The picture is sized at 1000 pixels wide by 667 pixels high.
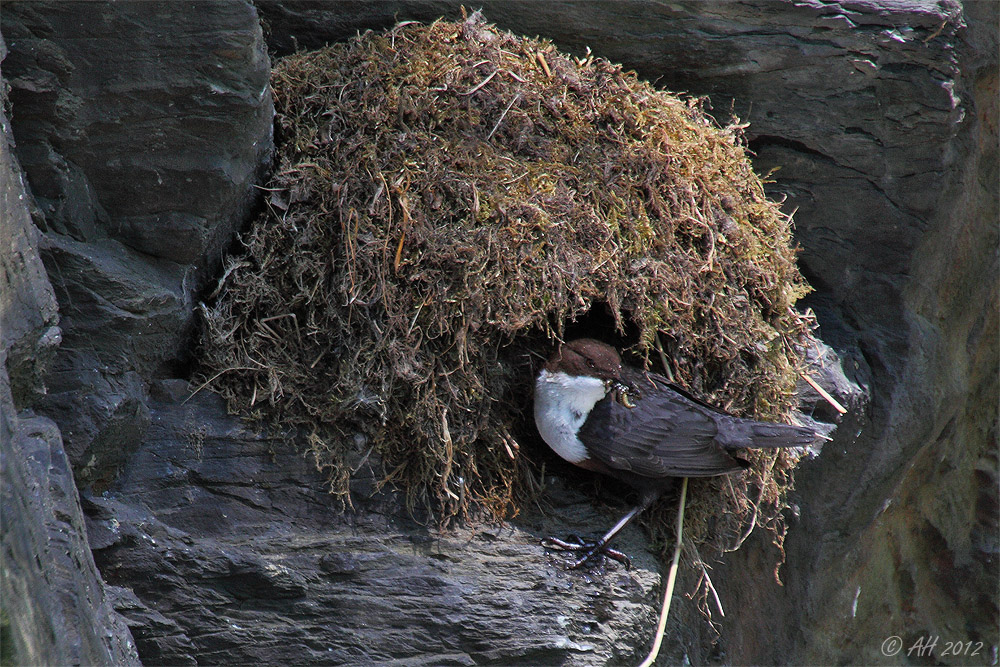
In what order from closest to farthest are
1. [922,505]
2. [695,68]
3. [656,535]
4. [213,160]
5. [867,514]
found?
[213,160] < [656,535] < [695,68] < [867,514] < [922,505]

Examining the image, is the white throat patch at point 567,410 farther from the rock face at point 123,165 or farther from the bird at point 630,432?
the rock face at point 123,165

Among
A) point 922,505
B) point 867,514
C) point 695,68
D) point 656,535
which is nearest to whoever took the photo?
point 656,535

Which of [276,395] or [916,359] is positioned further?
[916,359]

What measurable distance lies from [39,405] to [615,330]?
2.90m

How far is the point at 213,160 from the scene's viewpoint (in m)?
3.79

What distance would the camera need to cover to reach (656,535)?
431cm

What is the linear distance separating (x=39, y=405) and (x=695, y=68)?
163 inches

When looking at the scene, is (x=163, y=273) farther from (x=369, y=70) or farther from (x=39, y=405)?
(x=369, y=70)

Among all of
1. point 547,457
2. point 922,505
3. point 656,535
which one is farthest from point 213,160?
point 922,505

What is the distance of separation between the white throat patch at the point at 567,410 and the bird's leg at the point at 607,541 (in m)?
0.38

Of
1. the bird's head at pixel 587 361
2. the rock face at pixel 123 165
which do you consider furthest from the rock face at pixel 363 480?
the bird's head at pixel 587 361

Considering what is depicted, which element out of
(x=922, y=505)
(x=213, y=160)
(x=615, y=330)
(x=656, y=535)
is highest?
(x=213, y=160)

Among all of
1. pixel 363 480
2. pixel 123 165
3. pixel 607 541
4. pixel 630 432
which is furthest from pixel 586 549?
pixel 123 165

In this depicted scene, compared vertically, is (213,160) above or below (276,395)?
above
